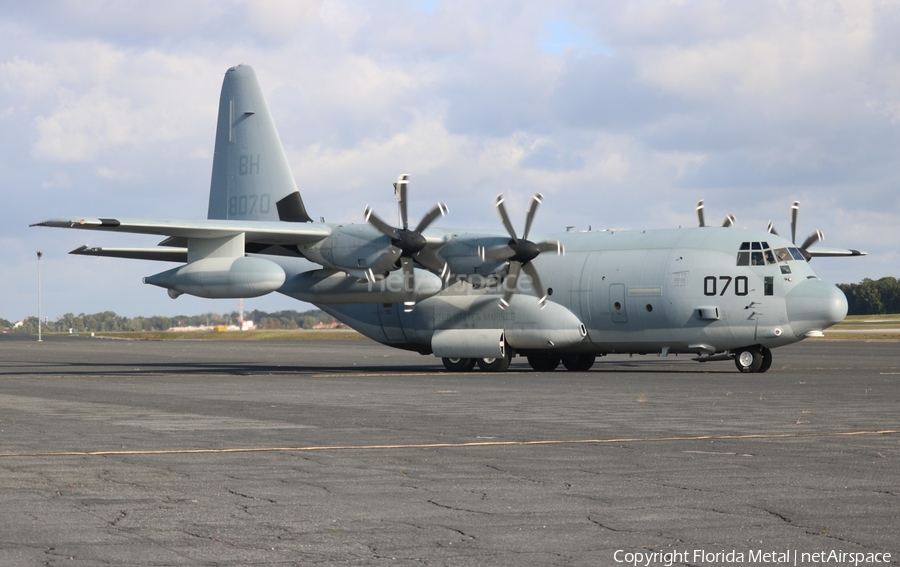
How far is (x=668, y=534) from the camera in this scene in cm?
752

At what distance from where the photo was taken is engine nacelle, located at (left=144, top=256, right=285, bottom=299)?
1157 inches

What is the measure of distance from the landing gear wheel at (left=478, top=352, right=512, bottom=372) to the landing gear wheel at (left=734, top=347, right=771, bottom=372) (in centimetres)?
734

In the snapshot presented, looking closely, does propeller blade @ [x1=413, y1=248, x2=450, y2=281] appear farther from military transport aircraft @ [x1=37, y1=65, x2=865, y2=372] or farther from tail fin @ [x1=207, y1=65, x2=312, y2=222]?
tail fin @ [x1=207, y1=65, x2=312, y2=222]

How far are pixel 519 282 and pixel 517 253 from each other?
124 cm

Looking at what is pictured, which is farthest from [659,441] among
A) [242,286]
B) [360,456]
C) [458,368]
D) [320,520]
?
[458,368]

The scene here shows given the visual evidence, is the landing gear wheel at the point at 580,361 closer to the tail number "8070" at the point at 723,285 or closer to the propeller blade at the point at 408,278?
the tail number "8070" at the point at 723,285

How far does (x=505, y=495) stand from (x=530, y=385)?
55.0 ft

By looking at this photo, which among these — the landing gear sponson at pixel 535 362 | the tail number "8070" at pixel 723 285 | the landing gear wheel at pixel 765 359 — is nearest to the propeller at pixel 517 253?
the landing gear sponson at pixel 535 362

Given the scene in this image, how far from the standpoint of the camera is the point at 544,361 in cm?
3572

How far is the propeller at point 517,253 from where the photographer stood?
108 feet

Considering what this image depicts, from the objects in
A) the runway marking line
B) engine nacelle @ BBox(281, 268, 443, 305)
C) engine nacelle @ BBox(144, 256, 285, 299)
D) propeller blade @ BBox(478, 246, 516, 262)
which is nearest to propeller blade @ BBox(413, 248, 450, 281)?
engine nacelle @ BBox(281, 268, 443, 305)

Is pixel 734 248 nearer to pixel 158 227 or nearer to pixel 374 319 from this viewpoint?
pixel 374 319

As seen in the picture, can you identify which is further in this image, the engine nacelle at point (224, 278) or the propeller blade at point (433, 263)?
the propeller blade at point (433, 263)

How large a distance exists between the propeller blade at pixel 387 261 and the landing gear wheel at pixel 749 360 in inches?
415
